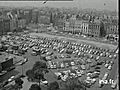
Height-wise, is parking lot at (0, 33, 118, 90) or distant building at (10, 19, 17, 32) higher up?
distant building at (10, 19, 17, 32)

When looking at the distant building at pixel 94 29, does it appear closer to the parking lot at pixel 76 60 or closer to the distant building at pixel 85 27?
the distant building at pixel 85 27

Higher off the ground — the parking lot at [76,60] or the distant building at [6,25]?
the distant building at [6,25]

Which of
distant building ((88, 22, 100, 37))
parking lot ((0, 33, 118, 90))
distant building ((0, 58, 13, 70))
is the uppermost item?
distant building ((88, 22, 100, 37))

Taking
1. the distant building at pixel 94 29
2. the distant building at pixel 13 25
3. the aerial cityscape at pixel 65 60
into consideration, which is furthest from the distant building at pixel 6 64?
the distant building at pixel 13 25

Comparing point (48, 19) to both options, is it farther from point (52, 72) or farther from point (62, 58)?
point (52, 72)

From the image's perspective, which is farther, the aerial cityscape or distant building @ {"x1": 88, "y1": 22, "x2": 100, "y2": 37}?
distant building @ {"x1": 88, "y1": 22, "x2": 100, "y2": 37}

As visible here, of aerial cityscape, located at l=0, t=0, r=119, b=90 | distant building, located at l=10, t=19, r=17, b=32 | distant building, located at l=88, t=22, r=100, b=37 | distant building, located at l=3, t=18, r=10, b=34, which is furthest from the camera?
distant building, located at l=10, t=19, r=17, b=32

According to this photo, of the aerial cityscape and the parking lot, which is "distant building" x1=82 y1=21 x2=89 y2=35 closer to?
the aerial cityscape

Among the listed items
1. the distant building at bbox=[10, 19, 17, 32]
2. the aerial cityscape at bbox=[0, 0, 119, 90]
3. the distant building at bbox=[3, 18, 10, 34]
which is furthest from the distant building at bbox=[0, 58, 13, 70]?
the distant building at bbox=[10, 19, 17, 32]

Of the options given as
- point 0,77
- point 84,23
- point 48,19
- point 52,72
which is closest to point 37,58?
point 52,72
